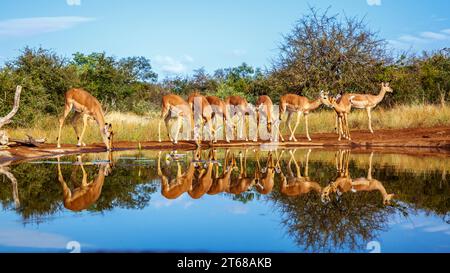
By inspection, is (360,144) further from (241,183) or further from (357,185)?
(241,183)

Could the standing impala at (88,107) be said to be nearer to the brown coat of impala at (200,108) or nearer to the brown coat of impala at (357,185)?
the brown coat of impala at (200,108)

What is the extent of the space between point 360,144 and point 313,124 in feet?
18.8

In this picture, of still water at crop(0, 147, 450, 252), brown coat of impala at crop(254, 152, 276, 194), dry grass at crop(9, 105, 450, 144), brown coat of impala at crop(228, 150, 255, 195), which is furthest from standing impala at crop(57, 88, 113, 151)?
brown coat of impala at crop(228, 150, 255, 195)

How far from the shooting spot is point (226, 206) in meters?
8.02

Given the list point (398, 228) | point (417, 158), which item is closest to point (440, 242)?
point (398, 228)

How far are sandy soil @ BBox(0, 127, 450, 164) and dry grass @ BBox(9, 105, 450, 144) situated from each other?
1.51 meters

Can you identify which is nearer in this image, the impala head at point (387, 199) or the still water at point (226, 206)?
the still water at point (226, 206)

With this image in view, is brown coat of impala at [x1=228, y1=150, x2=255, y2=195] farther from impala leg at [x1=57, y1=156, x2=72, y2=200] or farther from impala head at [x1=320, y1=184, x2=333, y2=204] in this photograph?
impala leg at [x1=57, y1=156, x2=72, y2=200]

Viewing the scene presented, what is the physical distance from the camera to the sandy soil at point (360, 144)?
15.8 metres

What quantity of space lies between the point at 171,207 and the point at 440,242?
3.69 meters

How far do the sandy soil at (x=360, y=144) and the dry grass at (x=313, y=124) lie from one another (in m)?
1.51

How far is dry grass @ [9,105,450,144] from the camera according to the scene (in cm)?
2034

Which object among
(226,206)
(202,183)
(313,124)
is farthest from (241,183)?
(313,124)

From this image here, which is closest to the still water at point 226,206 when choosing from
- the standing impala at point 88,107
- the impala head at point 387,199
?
the impala head at point 387,199
